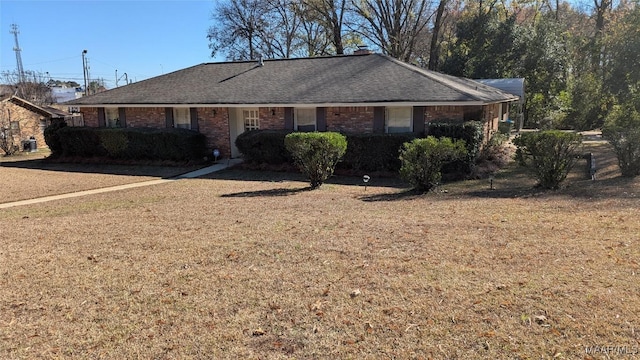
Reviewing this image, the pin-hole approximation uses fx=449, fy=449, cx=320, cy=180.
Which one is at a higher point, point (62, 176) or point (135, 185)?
point (62, 176)

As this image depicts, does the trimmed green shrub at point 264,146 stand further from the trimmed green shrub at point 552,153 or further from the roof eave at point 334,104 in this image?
the trimmed green shrub at point 552,153

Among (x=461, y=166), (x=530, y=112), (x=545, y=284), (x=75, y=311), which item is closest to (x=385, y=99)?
(x=461, y=166)

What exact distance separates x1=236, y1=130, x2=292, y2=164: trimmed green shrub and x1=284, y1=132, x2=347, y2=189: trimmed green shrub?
392cm

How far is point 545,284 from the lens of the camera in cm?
445

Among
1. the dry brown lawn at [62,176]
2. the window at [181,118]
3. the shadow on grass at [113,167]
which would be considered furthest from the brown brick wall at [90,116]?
the window at [181,118]

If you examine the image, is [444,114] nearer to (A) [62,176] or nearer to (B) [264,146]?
(B) [264,146]

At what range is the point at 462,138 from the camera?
1367 centimetres

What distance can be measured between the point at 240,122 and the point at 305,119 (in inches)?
128

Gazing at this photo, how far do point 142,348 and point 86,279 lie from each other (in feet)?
6.25

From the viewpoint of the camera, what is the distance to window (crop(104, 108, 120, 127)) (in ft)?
67.5

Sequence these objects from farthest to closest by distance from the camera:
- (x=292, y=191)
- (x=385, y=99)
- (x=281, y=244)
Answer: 1. (x=385, y=99)
2. (x=292, y=191)
3. (x=281, y=244)

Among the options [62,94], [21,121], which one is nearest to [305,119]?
[21,121]

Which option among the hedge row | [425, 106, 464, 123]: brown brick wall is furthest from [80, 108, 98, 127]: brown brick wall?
[425, 106, 464, 123]: brown brick wall

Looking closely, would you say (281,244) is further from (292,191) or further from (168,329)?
(292,191)
